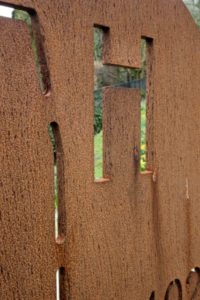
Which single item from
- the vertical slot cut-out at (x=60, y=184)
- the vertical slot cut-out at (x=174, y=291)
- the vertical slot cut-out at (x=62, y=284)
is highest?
the vertical slot cut-out at (x=60, y=184)

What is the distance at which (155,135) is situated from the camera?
3.57 ft

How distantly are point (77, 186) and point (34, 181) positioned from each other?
0.11 metres

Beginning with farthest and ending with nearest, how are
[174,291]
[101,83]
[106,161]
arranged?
[101,83], [174,291], [106,161]

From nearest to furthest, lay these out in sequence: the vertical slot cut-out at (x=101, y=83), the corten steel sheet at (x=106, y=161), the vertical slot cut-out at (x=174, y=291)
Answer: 1. the corten steel sheet at (x=106, y=161)
2. the vertical slot cut-out at (x=174, y=291)
3. the vertical slot cut-out at (x=101, y=83)

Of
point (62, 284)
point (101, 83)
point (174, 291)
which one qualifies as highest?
point (101, 83)

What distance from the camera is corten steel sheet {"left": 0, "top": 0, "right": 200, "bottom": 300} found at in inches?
30.5

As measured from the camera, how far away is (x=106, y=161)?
3.16 ft

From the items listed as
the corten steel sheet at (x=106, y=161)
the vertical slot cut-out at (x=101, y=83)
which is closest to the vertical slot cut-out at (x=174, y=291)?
the corten steel sheet at (x=106, y=161)

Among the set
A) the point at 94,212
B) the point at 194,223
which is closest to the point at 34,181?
the point at 94,212

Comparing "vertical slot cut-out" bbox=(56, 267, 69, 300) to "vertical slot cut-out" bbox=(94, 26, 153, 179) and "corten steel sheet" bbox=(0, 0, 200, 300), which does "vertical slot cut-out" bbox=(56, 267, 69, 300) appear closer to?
"corten steel sheet" bbox=(0, 0, 200, 300)

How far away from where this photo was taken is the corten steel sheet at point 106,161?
774 millimetres

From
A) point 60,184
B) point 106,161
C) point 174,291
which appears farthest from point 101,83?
point 60,184

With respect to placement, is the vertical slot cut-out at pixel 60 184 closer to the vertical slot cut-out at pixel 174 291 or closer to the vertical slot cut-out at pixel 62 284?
the vertical slot cut-out at pixel 62 284

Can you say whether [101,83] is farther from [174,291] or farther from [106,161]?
[106,161]
